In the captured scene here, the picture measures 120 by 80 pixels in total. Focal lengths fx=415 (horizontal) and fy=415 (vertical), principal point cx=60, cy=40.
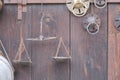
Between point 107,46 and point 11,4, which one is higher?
point 11,4

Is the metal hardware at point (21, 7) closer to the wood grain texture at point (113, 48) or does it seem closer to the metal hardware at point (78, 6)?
the metal hardware at point (78, 6)

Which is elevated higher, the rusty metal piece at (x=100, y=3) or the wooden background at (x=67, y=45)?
the rusty metal piece at (x=100, y=3)

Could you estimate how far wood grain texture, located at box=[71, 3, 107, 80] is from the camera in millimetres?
1935

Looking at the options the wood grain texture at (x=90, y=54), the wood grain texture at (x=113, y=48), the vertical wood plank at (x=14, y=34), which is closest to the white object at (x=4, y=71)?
the vertical wood plank at (x=14, y=34)

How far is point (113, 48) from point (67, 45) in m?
0.21

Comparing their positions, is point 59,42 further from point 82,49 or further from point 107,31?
point 107,31

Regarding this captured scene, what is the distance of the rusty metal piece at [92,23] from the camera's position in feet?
6.28

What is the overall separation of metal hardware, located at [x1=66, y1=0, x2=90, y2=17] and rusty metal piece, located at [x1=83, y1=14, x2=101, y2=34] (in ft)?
0.11

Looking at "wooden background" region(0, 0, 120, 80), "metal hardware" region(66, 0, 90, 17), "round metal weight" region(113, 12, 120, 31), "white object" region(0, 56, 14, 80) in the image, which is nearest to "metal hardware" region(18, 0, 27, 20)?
"wooden background" region(0, 0, 120, 80)

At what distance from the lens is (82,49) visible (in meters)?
1.94

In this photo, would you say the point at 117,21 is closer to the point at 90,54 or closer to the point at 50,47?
the point at 90,54

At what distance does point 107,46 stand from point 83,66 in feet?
0.48

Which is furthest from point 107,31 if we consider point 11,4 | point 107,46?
point 11,4

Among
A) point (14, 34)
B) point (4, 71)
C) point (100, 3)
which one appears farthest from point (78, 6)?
point (4, 71)
